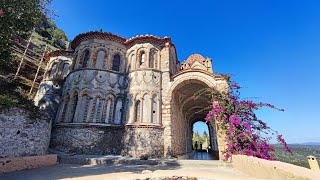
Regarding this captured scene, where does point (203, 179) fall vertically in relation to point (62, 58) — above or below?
below

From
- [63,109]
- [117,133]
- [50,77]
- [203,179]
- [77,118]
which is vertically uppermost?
[50,77]

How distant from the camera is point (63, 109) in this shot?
49.2ft

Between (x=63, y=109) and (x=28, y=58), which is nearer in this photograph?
(x=63, y=109)

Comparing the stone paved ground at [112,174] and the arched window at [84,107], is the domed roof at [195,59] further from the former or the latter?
the stone paved ground at [112,174]

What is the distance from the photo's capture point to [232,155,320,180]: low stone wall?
3.80 metres

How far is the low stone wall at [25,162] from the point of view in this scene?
701cm

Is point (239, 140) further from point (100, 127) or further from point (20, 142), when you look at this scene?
point (20, 142)

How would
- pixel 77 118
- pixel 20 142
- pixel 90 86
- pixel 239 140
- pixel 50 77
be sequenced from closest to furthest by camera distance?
pixel 20 142 < pixel 239 140 < pixel 77 118 < pixel 90 86 < pixel 50 77

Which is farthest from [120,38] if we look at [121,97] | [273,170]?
[273,170]

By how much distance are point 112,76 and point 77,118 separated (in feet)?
15.6

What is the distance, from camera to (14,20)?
816cm

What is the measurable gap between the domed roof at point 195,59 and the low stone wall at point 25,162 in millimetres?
23000

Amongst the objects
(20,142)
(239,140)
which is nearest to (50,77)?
(20,142)

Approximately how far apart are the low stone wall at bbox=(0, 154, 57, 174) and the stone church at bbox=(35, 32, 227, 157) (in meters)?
3.80
